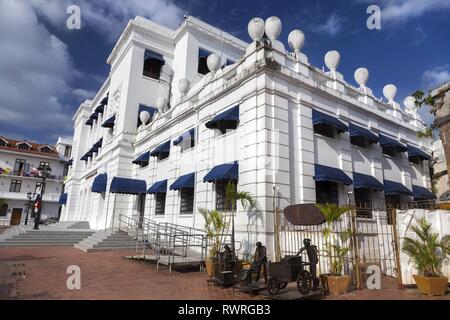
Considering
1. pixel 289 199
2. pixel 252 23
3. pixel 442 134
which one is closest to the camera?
pixel 442 134

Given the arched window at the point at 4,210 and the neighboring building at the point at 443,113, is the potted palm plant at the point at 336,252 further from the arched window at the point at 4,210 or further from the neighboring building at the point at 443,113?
the arched window at the point at 4,210

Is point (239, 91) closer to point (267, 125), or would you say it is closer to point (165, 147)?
point (267, 125)

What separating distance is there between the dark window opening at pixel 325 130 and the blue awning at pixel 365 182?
7.55 ft

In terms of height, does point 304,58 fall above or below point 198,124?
above

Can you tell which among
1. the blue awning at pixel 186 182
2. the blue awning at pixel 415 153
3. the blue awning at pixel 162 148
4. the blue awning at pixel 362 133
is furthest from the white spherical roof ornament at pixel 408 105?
the blue awning at pixel 162 148

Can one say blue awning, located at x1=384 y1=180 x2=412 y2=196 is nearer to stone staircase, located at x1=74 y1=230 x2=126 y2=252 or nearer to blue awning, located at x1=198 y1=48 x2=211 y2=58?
stone staircase, located at x1=74 y1=230 x2=126 y2=252

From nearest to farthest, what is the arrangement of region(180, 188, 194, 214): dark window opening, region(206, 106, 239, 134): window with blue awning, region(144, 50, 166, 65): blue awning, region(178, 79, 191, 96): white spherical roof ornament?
region(206, 106, 239, 134): window with blue awning < region(180, 188, 194, 214): dark window opening < region(178, 79, 191, 96): white spherical roof ornament < region(144, 50, 166, 65): blue awning

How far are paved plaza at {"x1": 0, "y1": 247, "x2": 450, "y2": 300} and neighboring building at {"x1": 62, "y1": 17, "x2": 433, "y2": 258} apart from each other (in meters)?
3.34

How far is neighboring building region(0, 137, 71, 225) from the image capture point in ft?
141

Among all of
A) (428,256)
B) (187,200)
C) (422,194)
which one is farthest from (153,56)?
(428,256)

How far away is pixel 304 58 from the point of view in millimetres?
13883

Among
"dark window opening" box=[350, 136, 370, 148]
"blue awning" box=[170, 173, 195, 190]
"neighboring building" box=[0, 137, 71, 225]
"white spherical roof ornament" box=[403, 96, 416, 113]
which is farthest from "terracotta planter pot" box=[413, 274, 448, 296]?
"neighboring building" box=[0, 137, 71, 225]
